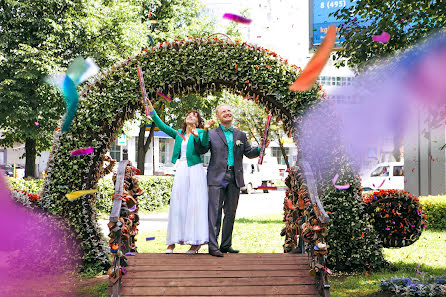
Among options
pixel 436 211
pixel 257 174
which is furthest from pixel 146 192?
pixel 257 174

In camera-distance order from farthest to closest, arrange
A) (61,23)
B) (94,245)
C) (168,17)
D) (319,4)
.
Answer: (168,17)
(61,23)
(319,4)
(94,245)

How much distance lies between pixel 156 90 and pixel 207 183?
6.12 ft

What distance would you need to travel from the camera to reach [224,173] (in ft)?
21.1

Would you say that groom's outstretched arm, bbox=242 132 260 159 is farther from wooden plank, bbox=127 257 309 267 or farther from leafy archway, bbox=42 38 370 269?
wooden plank, bbox=127 257 309 267

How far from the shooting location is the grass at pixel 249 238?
34.5ft

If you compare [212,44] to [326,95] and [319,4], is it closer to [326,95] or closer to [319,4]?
[326,95]

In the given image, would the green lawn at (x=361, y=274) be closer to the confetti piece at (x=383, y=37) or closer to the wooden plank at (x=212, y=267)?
the wooden plank at (x=212, y=267)

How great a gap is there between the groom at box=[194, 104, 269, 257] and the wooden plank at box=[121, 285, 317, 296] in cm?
90

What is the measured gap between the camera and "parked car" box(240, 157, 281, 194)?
32.4m

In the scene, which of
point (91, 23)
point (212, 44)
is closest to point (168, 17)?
point (91, 23)

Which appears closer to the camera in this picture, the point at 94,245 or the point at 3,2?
the point at 94,245

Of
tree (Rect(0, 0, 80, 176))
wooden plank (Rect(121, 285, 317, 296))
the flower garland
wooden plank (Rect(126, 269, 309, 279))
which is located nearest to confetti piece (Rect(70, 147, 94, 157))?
wooden plank (Rect(126, 269, 309, 279))

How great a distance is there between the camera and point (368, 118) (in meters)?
7.21

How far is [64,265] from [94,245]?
549mm
